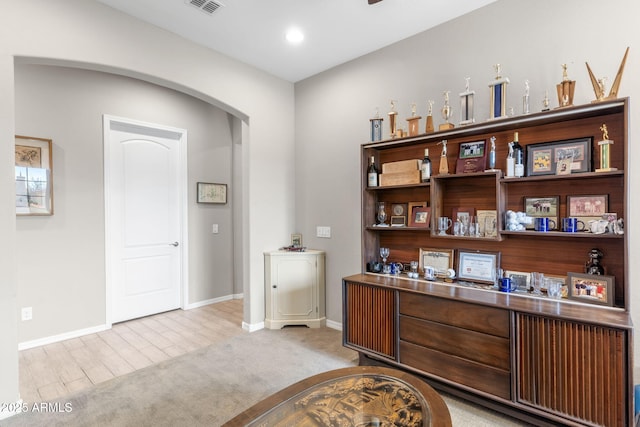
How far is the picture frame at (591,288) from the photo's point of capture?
193 cm

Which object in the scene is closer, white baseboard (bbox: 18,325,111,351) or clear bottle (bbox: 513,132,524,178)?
clear bottle (bbox: 513,132,524,178)

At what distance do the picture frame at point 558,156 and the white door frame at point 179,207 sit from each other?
403 cm

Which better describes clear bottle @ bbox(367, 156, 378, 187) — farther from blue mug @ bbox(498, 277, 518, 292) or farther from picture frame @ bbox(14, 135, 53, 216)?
picture frame @ bbox(14, 135, 53, 216)

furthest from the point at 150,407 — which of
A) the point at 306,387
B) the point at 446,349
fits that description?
the point at 446,349

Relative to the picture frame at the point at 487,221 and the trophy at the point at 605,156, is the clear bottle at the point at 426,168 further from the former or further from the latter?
the trophy at the point at 605,156

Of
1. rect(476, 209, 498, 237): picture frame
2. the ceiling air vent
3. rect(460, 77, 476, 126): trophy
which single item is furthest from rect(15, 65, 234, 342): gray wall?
rect(476, 209, 498, 237): picture frame

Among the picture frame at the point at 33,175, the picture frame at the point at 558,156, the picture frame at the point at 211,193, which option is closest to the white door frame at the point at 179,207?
the picture frame at the point at 211,193

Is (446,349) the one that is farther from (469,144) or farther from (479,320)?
(469,144)

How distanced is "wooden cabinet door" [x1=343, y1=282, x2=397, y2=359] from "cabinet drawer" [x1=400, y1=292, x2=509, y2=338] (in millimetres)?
153

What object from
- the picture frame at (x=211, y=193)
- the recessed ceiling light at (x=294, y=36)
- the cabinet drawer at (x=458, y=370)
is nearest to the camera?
the cabinet drawer at (x=458, y=370)

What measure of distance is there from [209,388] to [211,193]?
115 inches

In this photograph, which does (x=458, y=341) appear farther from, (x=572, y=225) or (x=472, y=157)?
(x=472, y=157)

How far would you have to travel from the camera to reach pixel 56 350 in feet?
10.3

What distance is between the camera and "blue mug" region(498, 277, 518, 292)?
2.27m
